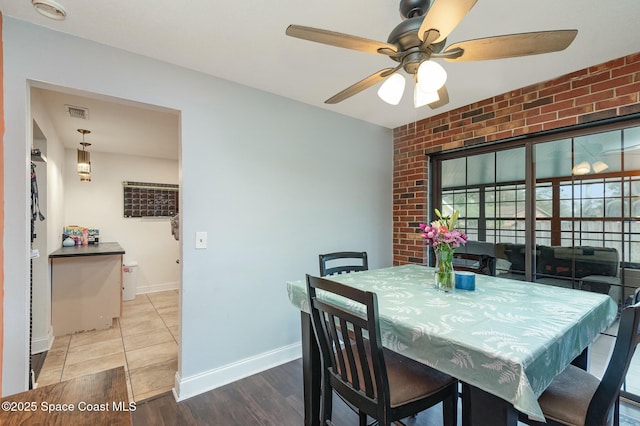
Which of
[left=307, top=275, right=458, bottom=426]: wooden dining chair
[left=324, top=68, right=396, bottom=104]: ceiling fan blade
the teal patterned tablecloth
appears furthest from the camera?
[left=324, top=68, right=396, bottom=104]: ceiling fan blade

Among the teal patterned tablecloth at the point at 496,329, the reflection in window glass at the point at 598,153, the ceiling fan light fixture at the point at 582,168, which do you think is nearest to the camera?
the teal patterned tablecloth at the point at 496,329

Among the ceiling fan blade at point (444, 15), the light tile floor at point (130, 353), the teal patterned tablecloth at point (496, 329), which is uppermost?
the ceiling fan blade at point (444, 15)

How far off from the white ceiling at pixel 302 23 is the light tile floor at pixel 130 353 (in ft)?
8.00

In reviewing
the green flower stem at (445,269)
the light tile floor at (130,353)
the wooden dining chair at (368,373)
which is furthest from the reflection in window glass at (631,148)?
the light tile floor at (130,353)

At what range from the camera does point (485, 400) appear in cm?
99

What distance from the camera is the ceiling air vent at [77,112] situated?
2.76m

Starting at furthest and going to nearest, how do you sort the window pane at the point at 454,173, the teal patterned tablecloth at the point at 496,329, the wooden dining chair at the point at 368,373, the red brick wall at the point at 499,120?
the window pane at the point at 454,173 → the red brick wall at the point at 499,120 → the wooden dining chair at the point at 368,373 → the teal patterned tablecloth at the point at 496,329

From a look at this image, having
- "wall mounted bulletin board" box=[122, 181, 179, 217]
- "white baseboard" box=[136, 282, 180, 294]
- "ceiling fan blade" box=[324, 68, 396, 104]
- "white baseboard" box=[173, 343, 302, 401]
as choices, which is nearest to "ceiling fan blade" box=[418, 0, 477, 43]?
"ceiling fan blade" box=[324, 68, 396, 104]

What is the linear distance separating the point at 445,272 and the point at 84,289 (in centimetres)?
380

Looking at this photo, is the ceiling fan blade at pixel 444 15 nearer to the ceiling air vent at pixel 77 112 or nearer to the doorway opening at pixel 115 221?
the doorway opening at pixel 115 221

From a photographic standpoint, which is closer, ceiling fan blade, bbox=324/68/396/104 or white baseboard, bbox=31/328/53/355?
ceiling fan blade, bbox=324/68/396/104

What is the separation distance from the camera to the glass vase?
1646 mm

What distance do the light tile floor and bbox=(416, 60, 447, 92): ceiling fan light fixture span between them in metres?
2.65

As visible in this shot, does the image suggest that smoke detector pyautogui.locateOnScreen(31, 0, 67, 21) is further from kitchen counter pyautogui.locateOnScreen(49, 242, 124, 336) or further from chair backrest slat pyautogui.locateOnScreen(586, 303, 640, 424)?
chair backrest slat pyautogui.locateOnScreen(586, 303, 640, 424)
